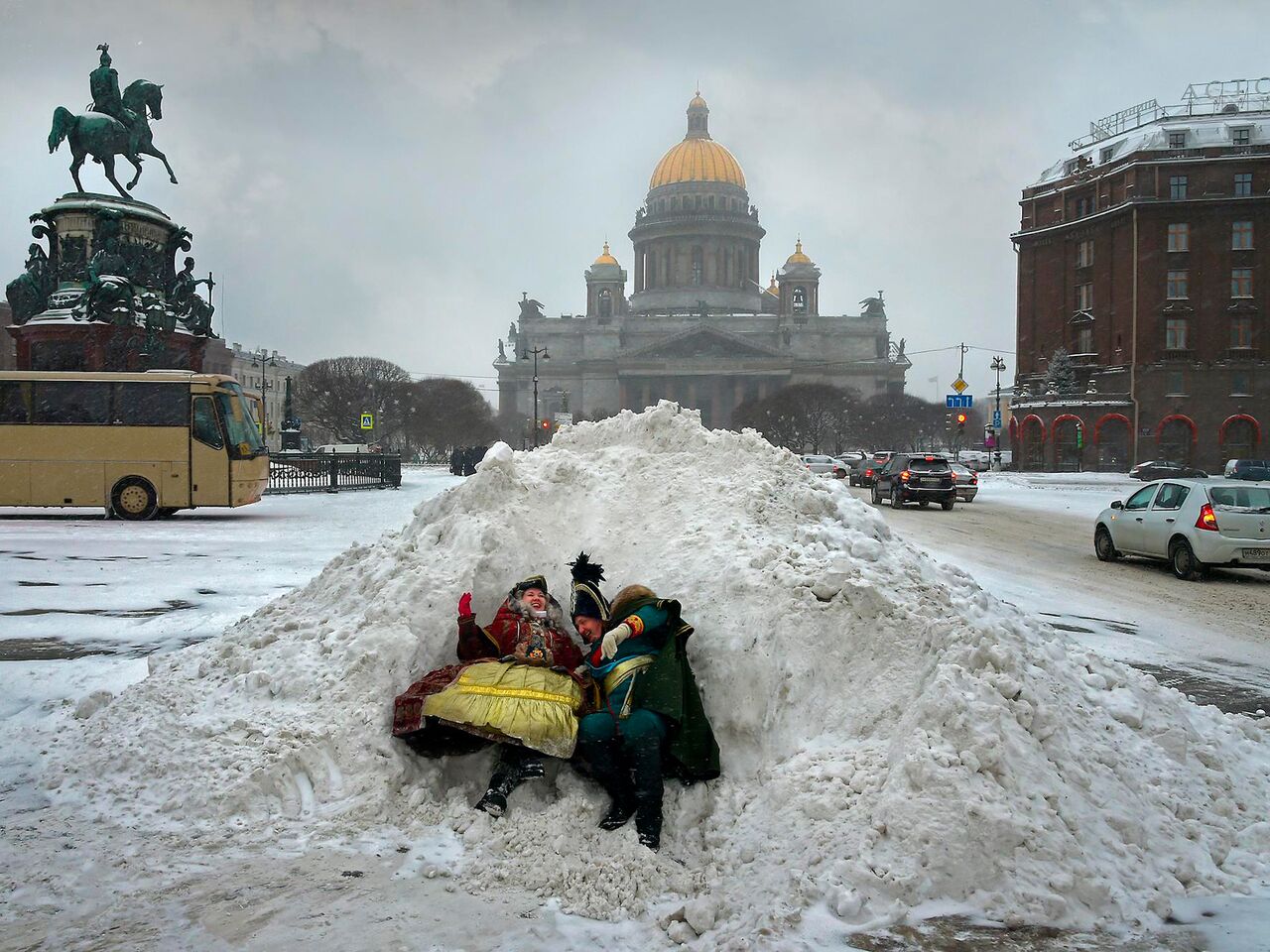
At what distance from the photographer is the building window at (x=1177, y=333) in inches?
2069

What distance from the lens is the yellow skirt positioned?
4.29 metres

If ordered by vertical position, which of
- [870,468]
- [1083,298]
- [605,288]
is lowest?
[870,468]

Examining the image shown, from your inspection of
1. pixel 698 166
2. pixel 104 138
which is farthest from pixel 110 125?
pixel 698 166

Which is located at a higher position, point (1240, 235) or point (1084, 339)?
point (1240, 235)

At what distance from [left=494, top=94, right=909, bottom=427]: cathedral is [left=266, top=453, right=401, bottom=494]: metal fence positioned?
6613 cm

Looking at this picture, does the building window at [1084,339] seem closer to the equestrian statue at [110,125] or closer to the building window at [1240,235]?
the building window at [1240,235]

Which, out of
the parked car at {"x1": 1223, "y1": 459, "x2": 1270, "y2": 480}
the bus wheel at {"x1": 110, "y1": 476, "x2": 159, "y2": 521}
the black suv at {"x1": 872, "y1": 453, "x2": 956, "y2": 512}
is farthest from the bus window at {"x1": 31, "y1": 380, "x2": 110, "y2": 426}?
the parked car at {"x1": 1223, "y1": 459, "x2": 1270, "y2": 480}

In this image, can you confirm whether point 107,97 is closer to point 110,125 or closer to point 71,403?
point 110,125

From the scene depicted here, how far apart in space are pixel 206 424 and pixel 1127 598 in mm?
16411

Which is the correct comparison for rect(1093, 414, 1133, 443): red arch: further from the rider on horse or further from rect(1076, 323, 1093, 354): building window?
the rider on horse

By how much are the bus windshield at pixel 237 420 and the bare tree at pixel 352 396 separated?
36650 mm

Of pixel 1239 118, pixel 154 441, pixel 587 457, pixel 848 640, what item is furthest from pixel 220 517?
pixel 1239 118

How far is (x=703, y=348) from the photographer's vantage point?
102 m

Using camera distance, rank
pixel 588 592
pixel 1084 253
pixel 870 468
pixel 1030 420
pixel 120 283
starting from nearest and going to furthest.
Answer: pixel 588 592, pixel 120 283, pixel 870 468, pixel 1030 420, pixel 1084 253
